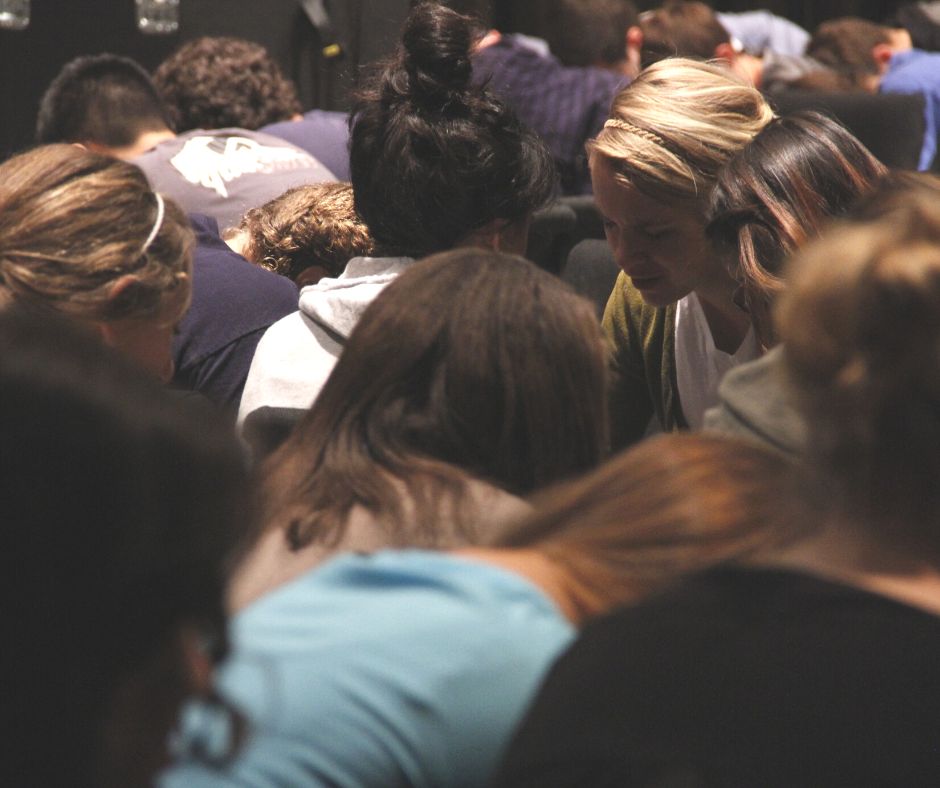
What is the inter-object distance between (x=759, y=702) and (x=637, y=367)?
4.85ft

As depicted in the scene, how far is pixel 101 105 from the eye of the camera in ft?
12.8

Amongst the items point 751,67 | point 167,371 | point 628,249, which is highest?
point 628,249

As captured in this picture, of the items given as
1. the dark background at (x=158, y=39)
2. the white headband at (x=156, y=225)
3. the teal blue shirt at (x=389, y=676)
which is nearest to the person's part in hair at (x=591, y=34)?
the dark background at (x=158, y=39)

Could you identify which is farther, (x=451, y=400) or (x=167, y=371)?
(x=167, y=371)

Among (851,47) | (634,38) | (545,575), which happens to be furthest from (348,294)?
(851,47)

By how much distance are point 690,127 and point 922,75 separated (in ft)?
10.4

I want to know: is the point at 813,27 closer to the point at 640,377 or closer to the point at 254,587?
the point at 640,377

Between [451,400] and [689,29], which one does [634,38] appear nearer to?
[689,29]

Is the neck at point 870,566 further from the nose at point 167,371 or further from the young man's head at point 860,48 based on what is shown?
the young man's head at point 860,48

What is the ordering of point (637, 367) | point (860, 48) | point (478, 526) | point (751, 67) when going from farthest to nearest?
point (860, 48), point (751, 67), point (637, 367), point (478, 526)


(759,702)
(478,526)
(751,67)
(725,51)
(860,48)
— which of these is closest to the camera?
(759,702)

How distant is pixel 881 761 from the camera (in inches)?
35.5

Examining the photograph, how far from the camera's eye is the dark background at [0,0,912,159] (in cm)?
444

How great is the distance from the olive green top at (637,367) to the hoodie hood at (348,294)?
0.46 metres
